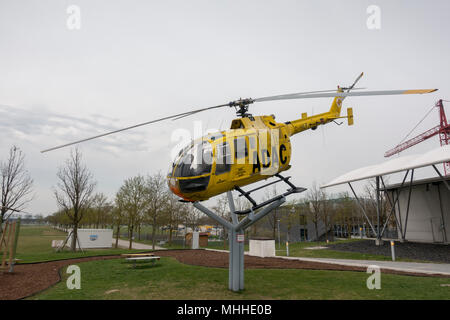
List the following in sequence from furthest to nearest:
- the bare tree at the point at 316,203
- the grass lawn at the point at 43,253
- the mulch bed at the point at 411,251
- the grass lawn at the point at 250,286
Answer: the bare tree at the point at 316,203
the grass lawn at the point at 43,253
the mulch bed at the point at 411,251
the grass lawn at the point at 250,286

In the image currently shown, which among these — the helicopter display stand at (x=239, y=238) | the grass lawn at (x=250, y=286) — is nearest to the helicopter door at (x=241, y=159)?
the helicopter display stand at (x=239, y=238)

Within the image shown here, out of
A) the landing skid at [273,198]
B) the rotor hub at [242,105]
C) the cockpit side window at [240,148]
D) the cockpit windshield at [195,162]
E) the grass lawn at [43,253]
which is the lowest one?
the grass lawn at [43,253]

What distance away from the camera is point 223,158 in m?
8.06

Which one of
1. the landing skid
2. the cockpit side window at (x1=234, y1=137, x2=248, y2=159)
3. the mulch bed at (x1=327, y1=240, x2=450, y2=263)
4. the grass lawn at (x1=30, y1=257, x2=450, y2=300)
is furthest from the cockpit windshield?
the mulch bed at (x1=327, y1=240, x2=450, y2=263)

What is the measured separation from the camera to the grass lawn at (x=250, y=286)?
8.61m

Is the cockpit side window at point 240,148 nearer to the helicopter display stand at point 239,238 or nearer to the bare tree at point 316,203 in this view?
the helicopter display stand at point 239,238

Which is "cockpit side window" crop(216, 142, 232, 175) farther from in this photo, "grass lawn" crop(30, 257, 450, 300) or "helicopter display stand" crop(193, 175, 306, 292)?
"grass lawn" crop(30, 257, 450, 300)

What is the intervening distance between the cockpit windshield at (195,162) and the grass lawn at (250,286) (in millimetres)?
4159

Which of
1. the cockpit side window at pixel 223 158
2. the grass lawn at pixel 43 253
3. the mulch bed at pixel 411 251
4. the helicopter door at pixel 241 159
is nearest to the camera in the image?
the cockpit side window at pixel 223 158

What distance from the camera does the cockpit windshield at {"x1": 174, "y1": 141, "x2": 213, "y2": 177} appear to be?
7.57 m

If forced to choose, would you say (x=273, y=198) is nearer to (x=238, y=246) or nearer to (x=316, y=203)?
(x=238, y=246)

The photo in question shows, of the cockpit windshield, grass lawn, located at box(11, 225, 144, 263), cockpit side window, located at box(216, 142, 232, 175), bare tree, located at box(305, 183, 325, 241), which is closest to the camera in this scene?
the cockpit windshield
